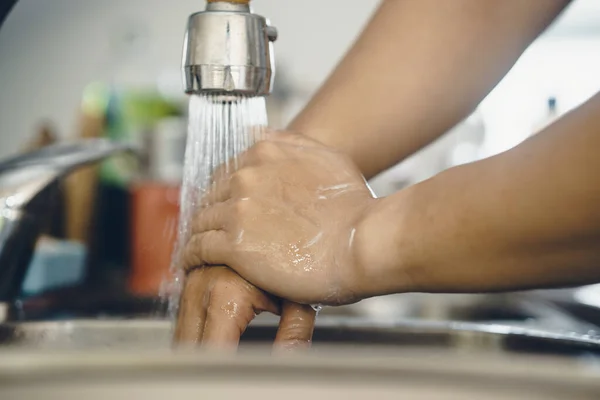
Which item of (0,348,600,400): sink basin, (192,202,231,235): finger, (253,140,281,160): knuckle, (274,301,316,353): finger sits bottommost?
(0,348,600,400): sink basin

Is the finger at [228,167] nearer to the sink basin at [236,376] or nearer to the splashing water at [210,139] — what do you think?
the splashing water at [210,139]

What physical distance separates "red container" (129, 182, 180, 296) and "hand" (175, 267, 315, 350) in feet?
3.63

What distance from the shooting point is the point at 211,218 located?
0.56 metres

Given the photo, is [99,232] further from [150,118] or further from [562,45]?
[562,45]

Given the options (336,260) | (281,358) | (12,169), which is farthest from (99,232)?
(281,358)

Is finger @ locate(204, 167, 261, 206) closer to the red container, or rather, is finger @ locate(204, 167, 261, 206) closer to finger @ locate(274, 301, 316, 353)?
finger @ locate(274, 301, 316, 353)

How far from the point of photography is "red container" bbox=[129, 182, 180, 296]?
1.68 meters

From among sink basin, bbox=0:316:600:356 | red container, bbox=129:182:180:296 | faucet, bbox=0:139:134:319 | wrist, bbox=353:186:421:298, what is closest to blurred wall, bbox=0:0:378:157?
red container, bbox=129:182:180:296

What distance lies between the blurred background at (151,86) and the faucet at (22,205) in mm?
992

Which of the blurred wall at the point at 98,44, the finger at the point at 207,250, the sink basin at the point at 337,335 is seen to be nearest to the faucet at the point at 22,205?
the sink basin at the point at 337,335

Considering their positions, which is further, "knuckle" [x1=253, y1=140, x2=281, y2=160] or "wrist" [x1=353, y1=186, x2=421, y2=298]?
"knuckle" [x1=253, y1=140, x2=281, y2=160]

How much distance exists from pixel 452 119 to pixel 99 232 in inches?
46.8

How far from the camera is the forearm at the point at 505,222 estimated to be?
0.39 meters

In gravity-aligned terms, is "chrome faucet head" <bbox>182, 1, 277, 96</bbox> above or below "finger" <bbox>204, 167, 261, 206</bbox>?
above
